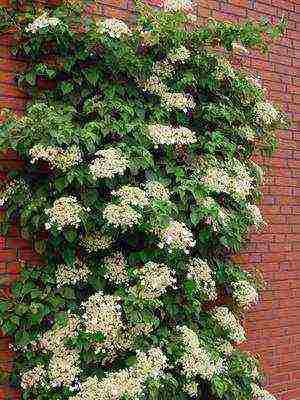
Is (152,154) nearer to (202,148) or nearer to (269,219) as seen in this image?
(202,148)

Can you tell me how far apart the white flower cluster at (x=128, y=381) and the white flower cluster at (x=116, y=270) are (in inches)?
13.1

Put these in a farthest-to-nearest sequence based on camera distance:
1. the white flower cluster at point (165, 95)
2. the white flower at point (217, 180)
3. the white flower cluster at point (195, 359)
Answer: the white flower cluster at point (165, 95), the white flower at point (217, 180), the white flower cluster at point (195, 359)

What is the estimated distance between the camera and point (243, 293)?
3.40 m

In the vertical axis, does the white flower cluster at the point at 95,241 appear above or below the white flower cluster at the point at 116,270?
above

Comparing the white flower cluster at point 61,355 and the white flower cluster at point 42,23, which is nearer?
the white flower cluster at point 61,355

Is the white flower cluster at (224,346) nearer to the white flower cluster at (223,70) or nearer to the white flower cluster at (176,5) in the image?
the white flower cluster at (223,70)

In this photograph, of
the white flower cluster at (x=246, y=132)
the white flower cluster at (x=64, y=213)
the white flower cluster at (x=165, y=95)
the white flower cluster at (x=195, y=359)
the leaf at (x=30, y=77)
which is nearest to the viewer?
the white flower cluster at (x=64, y=213)

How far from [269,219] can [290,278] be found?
1.36 ft

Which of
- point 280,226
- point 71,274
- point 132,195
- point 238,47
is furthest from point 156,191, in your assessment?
point 280,226

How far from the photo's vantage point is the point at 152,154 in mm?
3203

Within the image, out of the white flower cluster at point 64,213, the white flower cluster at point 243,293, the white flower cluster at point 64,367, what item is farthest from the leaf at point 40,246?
the white flower cluster at point 243,293

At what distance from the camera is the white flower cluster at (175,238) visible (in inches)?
112

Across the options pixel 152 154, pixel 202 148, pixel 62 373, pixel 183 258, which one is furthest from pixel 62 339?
pixel 202 148

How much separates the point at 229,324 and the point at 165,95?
1.17 meters
